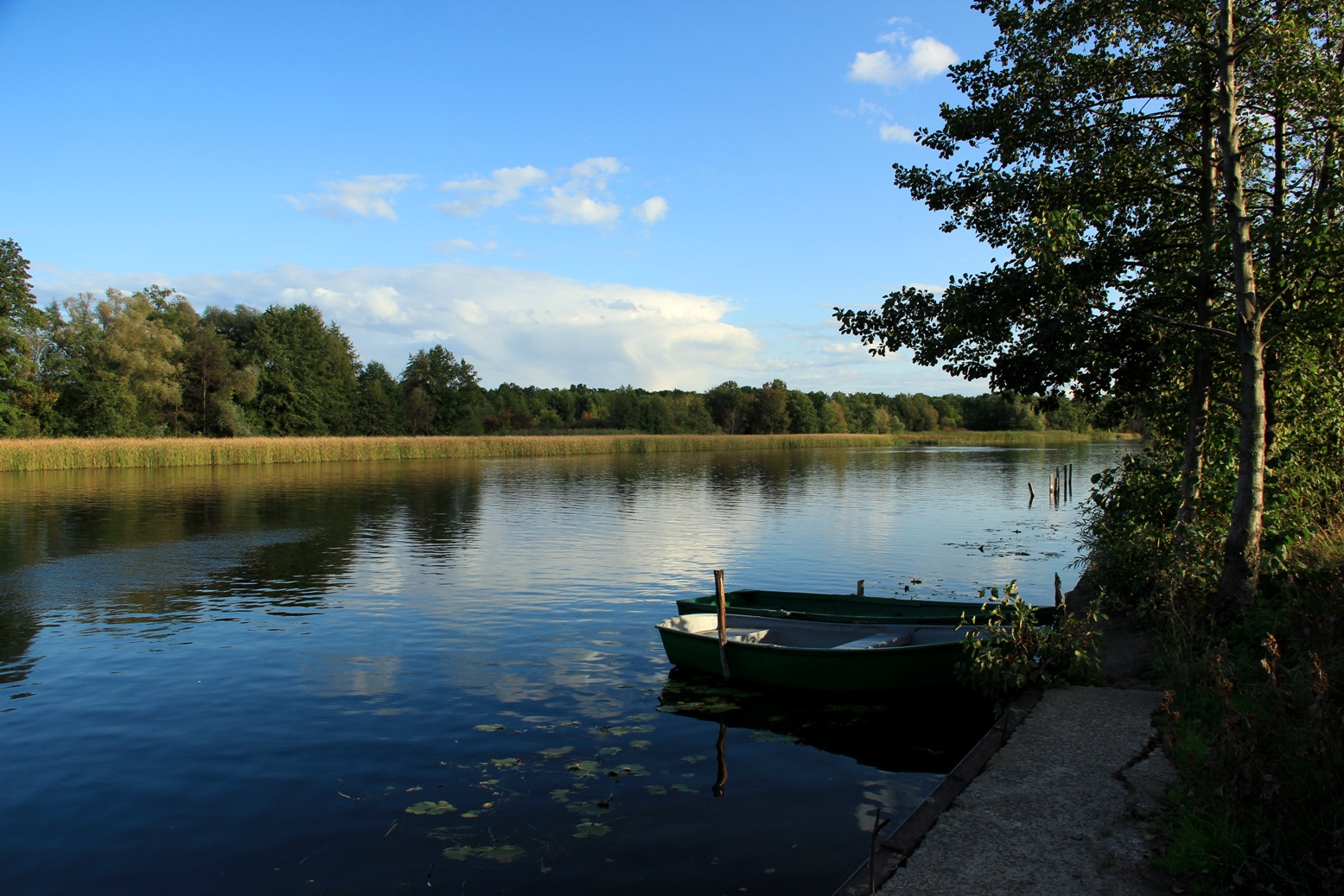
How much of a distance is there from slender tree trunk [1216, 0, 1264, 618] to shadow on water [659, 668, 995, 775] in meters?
3.16

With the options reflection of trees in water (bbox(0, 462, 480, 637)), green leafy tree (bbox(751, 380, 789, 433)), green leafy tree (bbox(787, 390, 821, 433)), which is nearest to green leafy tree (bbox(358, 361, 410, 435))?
reflection of trees in water (bbox(0, 462, 480, 637))

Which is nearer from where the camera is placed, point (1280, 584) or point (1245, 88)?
point (1280, 584)

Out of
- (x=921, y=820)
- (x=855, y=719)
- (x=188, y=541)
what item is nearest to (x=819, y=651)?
(x=855, y=719)

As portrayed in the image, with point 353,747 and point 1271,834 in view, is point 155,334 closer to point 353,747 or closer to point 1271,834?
point 353,747

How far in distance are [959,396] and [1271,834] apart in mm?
185375

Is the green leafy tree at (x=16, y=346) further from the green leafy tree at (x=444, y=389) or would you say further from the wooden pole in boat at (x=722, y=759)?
the wooden pole in boat at (x=722, y=759)

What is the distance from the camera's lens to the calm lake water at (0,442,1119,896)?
6754 millimetres

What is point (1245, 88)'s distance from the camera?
10125mm

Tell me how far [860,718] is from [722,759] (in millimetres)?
2138

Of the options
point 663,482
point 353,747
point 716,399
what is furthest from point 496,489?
point 716,399

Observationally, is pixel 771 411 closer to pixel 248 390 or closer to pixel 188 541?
pixel 248 390

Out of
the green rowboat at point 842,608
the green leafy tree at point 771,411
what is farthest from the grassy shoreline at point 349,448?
the green rowboat at point 842,608

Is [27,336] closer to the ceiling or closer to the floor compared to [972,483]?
closer to the ceiling

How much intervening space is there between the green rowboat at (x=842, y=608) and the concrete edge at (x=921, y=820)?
10.3ft
